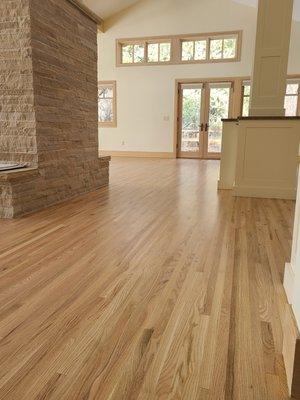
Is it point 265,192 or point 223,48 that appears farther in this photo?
point 223,48

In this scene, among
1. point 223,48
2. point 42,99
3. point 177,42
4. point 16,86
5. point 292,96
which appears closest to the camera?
point 16,86

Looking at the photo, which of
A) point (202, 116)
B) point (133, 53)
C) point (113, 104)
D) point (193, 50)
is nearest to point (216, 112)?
point (202, 116)

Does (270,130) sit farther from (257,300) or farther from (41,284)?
(41,284)

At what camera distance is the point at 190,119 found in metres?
9.25

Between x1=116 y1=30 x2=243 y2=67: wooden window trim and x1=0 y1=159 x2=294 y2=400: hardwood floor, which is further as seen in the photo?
x1=116 y1=30 x2=243 y2=67: wooden window trim

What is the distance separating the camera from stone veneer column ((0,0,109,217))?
2932mm

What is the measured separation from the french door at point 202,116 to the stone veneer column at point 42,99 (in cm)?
549

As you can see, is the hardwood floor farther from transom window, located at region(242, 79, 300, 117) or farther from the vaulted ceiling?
the vaulted ceiling

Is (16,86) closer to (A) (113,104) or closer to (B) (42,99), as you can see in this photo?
(B) (42,99)

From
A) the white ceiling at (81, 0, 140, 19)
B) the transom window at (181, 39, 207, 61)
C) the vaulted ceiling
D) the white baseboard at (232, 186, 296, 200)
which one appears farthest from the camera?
the transom window at (181, 39, 207, 61)

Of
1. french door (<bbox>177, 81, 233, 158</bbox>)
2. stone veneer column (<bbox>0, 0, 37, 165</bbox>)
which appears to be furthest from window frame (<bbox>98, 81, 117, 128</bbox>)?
stone veneer column (<bbox>0, 0, 37, 165</bbox>)

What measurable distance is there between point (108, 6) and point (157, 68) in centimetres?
205

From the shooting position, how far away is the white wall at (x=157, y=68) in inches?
328

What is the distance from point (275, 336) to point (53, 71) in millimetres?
3153
